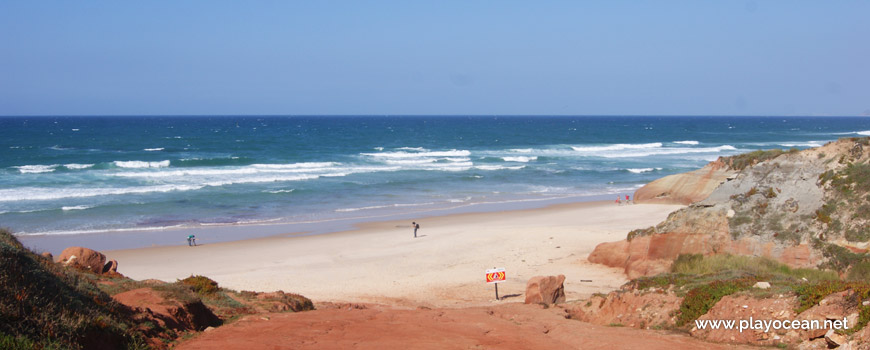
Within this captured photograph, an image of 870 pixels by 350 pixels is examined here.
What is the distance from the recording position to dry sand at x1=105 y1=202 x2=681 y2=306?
58.9ft

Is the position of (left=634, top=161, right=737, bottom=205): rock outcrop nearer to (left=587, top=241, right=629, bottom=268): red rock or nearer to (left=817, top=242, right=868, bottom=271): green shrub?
(left=587, top=241, right=629, bottom=268): red rock

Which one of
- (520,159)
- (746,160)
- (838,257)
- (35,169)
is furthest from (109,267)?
(520,159)

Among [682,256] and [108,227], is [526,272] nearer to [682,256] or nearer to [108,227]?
[682,256]

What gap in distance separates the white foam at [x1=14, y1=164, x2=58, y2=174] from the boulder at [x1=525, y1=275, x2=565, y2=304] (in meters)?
44.5

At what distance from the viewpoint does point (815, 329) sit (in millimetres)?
9070

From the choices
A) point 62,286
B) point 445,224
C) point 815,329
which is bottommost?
point 445,224

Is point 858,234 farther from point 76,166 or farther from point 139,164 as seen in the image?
point 139,164

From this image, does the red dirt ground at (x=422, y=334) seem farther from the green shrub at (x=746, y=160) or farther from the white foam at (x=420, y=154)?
the white foam at (x=420, y=154)

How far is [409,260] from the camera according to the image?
73.0 feet

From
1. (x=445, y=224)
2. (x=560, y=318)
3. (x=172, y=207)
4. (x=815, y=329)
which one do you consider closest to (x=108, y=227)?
(x=172, y=207)

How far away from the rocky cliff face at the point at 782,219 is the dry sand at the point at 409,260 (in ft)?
5.01

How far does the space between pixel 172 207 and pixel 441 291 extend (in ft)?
67.8

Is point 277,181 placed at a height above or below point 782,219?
below

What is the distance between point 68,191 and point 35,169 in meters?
13.2
